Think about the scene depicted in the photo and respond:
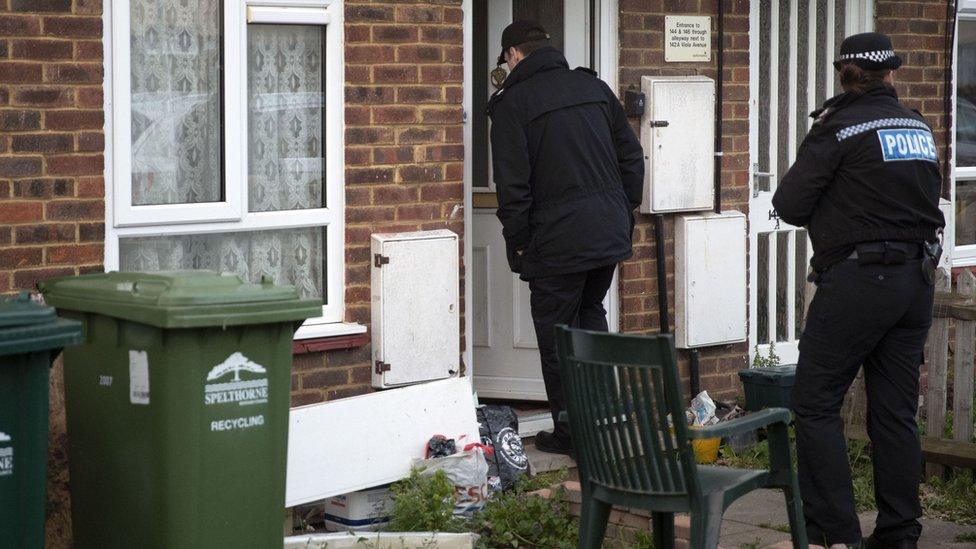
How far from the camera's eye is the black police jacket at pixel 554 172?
6863 millimetres

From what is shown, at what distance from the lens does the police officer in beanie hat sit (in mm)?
5539

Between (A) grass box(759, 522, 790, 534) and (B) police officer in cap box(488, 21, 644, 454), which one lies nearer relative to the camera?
(A) grass box(759, 522, 790, 534)

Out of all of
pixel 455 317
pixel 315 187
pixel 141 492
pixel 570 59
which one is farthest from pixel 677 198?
pixel 141 492

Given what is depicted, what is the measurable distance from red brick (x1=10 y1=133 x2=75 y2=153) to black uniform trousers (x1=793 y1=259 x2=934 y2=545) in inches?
119

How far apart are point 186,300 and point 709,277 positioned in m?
4.07

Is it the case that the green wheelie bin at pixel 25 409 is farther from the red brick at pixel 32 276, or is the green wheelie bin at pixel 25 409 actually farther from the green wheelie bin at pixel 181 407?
the red brick at pixel 32 276

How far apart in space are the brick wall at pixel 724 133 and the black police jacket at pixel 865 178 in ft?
7.58

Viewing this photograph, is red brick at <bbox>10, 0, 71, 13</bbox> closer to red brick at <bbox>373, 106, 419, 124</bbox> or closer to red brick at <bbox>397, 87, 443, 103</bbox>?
red brick at <bbox>373, 106, 419, 124</bbox>

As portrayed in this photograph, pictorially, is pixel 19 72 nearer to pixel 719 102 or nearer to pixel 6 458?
pixel 6 458

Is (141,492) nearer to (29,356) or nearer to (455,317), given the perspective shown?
(29,356)

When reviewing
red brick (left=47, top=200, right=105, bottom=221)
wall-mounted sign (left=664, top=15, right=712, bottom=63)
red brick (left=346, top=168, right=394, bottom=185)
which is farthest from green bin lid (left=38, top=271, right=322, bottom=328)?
wall-mounted sign (left=664, top=15, right=712, bottom=63)

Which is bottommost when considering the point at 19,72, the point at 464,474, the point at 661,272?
the point at 464,474

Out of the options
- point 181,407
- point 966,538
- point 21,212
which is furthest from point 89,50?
point 966,538

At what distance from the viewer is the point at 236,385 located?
190 inches
